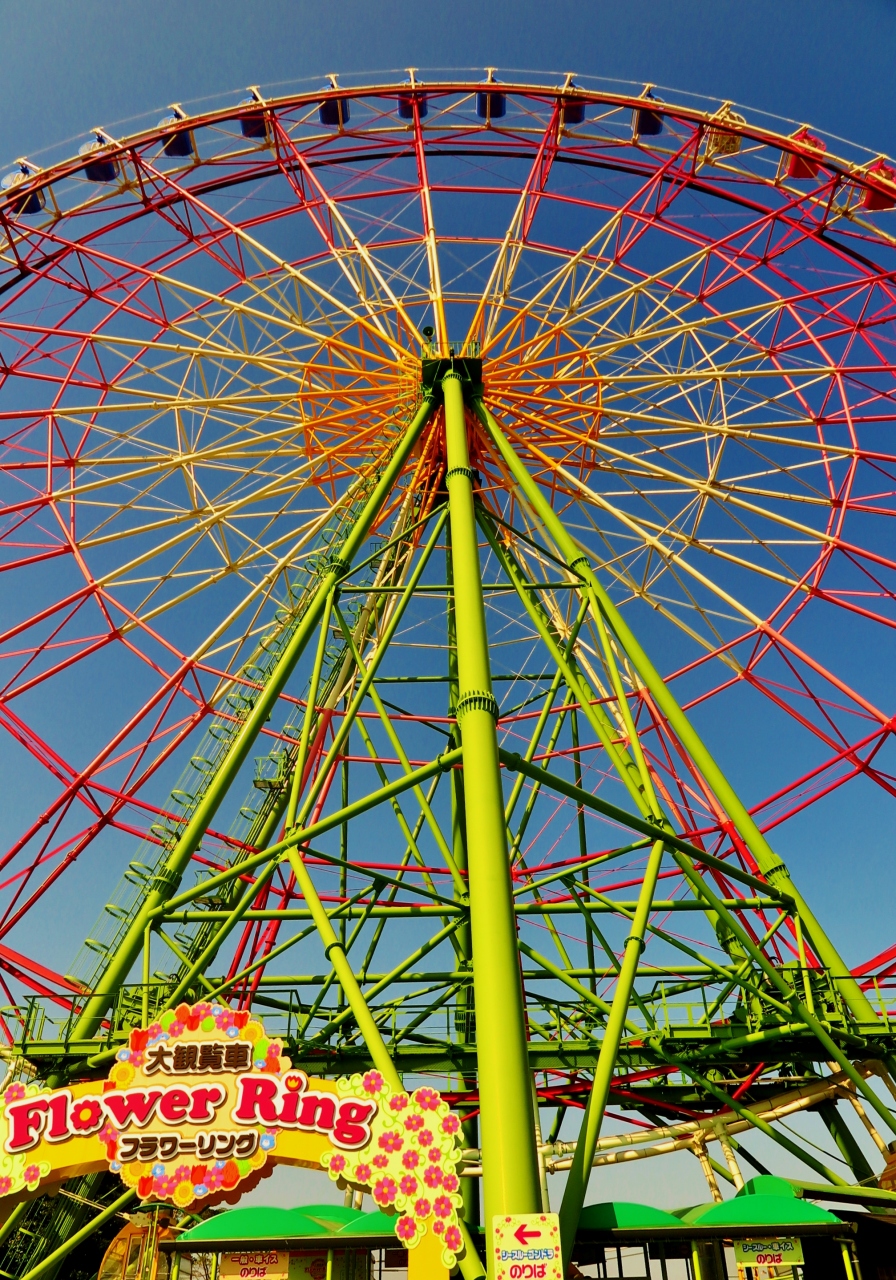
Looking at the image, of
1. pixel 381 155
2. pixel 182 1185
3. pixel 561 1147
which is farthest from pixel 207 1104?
pixel 381 155

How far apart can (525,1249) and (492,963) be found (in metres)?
2.51

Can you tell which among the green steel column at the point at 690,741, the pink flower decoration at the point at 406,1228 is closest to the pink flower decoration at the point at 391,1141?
the pink flower decoration at the point at 406,1228

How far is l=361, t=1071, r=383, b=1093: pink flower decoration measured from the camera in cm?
1095

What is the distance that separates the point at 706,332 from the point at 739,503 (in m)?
4.20

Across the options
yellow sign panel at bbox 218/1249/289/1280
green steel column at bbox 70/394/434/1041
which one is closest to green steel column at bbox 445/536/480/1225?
green steel column at bbox 70/394/434/1041

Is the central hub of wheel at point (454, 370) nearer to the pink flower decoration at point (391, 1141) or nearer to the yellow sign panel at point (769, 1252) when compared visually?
the pink flower decoration at point (391, 1141)

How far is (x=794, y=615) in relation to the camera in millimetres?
21719

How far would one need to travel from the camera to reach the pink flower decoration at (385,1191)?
405 inches

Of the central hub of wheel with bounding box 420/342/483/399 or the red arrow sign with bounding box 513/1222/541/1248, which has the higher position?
the central hub of wheel with bounding box 420/342/483/399

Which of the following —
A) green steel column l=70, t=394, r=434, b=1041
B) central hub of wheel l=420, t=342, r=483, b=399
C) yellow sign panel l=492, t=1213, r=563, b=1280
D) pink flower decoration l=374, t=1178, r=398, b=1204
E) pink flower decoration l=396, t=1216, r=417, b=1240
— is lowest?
yellow sign panel l=492, t=1213, r=563, b=1280

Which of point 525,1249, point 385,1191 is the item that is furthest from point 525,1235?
point 385,1191

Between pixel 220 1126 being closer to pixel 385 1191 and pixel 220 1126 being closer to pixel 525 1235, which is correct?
pixel 385 1191

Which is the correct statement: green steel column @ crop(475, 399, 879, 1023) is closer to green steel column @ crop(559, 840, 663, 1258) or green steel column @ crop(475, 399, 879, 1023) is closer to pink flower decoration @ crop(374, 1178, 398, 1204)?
green steel column @ crop(559, 840, 663, 1258)

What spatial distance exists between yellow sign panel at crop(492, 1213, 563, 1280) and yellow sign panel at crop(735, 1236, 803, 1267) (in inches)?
185
